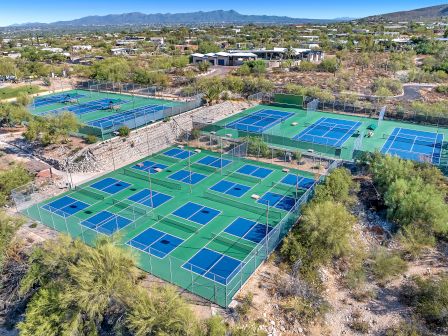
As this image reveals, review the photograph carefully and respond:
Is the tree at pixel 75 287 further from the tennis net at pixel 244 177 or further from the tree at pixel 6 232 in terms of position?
the tennis net at pixel 244 177

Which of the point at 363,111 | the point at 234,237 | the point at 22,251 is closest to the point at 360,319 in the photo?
the point at 234,237

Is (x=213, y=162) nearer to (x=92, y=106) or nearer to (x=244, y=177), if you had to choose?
(x=244, y=177)

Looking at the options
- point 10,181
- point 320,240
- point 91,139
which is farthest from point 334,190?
point 10,181

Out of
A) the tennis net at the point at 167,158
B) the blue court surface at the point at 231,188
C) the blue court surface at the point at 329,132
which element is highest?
the blue court surface at the point at 329,132

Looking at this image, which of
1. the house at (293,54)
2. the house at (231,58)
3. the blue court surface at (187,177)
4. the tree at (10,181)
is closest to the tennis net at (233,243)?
the blue court surface at (187,177)

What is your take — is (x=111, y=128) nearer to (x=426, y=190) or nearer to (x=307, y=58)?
(x=426, y=190)

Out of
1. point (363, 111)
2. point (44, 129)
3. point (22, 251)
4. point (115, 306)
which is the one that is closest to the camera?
point (115, 306)

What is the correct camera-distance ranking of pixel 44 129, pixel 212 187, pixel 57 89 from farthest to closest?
1. pixel 57 89
2. pixel 44 129
3. pixel 212 187

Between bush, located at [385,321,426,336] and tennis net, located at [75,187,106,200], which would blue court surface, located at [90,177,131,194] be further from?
bush, located at [385,321,426,336]
